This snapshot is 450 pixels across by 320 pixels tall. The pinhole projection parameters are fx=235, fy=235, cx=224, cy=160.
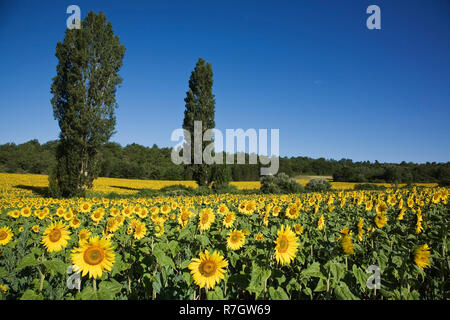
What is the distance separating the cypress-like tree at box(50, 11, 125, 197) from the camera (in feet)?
66.5

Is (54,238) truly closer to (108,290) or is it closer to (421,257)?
(108,290)

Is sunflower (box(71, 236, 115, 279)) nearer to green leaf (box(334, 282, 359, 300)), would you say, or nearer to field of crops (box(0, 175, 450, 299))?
field of crops (box(0, 175, 450, 299))

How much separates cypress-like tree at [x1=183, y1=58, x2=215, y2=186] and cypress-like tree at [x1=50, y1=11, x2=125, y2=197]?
9115 mm

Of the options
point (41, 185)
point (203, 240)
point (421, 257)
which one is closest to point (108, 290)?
point (203, 240)

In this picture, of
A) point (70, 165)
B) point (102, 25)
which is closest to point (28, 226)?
point (70, 165)

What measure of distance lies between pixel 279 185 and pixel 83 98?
2129 centimetres

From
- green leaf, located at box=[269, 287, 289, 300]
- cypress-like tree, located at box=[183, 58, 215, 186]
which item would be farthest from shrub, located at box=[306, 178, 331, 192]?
green leaf, located at box=[269, 287, 289, 300]

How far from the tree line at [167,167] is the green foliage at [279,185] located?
1986 centimetres

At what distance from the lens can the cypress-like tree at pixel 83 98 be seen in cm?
2028

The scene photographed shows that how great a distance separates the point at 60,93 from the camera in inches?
844

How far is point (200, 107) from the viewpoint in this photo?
29.6m
